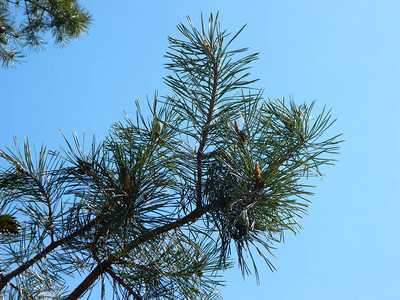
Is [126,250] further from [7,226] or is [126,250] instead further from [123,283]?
[7,226]

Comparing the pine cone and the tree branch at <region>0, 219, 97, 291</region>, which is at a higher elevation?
the pine cone

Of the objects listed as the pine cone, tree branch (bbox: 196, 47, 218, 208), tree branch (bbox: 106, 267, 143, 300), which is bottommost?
tree branch (bbox: 106, 267, 143, 300)

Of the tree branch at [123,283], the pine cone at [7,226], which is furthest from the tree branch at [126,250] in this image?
the pine cone at [7,226]

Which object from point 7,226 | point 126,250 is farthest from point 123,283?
point 7,226

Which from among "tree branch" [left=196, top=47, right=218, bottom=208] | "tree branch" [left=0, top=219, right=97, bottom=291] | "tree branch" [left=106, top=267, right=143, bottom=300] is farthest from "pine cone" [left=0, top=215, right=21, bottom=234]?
"tree branch" [left=196, top=47, right=218, bottom=208]

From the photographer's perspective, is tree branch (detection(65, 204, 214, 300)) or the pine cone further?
the pine cone

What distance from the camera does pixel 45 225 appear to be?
3.15ft

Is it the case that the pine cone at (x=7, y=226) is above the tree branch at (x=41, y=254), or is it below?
above

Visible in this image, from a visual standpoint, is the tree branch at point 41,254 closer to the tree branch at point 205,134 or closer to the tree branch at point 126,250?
the tree branch at point 126,250

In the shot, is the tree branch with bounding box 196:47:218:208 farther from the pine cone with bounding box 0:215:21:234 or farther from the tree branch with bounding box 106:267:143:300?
the pine cone with bounding box 0:215:21:234

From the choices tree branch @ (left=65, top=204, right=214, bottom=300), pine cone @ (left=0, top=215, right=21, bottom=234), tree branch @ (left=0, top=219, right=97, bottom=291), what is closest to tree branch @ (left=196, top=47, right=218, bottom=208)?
tree branch @ (left=65, top=204, right=214, bottom=300)

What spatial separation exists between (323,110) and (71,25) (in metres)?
2.46

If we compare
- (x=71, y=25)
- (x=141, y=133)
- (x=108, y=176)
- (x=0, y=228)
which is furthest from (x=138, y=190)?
(x=71, y=25)

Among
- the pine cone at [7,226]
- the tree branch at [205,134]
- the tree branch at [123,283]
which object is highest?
the tree branch at [205,134]
